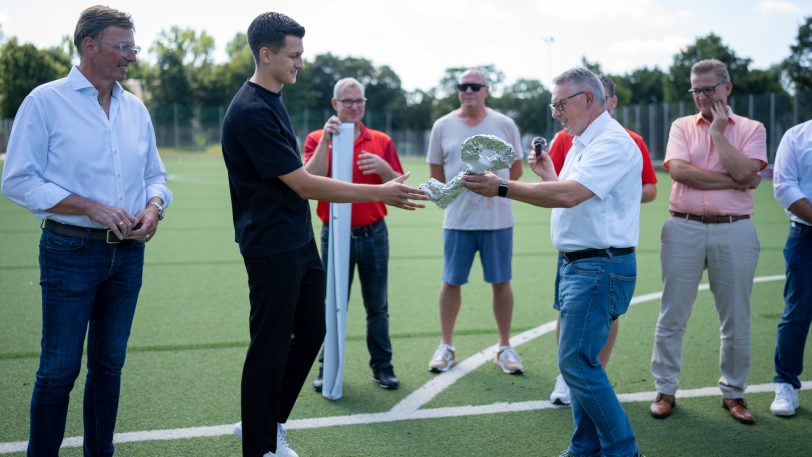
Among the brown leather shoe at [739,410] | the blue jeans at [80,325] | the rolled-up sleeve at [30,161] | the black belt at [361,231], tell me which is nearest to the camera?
the rolled-up sleeve at [30,161]

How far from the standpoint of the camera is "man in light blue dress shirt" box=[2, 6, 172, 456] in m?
3.32

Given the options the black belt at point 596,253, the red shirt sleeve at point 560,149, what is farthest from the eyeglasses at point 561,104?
the red shirt sleeve at point 560,149

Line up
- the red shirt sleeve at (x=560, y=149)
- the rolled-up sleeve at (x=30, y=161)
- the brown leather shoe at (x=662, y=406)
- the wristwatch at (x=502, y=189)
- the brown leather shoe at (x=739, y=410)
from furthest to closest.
Answer: 1. the red shirt sleeve at (x=560, y=149)
2. the brown leather shoe at (x=662, y=406)
3. the brown leather shoe at (x=739, y=410)
4. the wristwatch at (x=502, y=189)
5. the rolled-up sleeve at (x=30, y=161)

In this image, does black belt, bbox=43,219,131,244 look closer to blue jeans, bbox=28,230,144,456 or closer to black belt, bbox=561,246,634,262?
blue jeans, bbox=28,230,144,456

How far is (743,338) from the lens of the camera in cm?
481

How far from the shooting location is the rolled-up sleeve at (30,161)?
328 cm

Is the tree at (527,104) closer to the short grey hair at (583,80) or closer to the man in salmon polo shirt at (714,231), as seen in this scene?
the man in salmon polo shirt at (714,231)

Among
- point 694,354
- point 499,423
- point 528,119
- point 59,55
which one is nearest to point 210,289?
point 499,423

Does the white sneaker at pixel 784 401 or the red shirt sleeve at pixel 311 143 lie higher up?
the red shirt sleeve at pixel 311 143

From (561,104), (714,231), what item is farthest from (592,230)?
(714,231)

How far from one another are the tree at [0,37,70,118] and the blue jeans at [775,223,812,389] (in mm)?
68198

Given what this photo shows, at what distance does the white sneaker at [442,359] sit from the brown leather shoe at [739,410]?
2037 millimetres

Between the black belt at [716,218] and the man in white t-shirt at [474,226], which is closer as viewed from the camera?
the black belt at [716,218]

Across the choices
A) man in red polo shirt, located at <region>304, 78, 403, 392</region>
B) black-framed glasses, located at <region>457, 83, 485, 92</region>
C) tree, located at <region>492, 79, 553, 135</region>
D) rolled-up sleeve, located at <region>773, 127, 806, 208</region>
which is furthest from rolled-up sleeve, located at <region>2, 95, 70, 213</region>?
tree, located at <region>492, 79, 553, 135</region>
